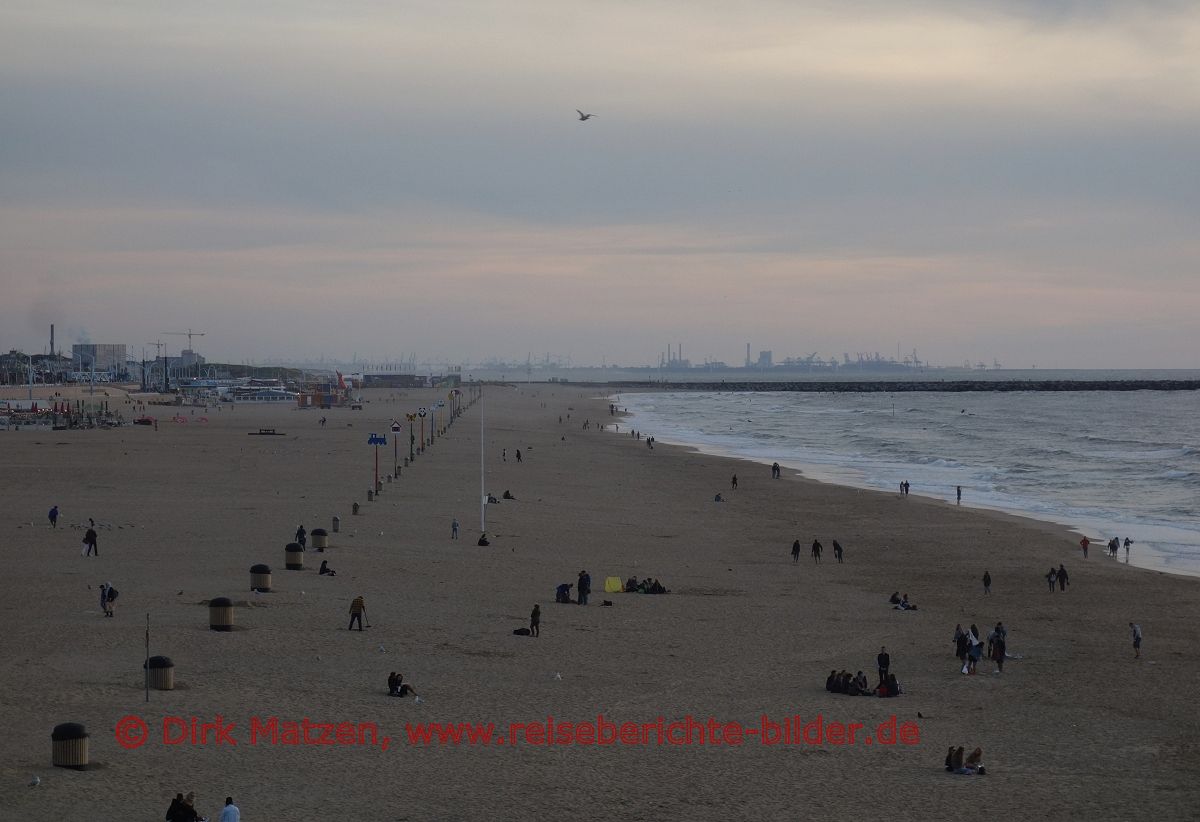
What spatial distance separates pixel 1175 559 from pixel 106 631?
28773 mm

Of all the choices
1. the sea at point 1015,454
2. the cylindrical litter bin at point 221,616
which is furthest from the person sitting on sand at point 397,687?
the sea at point 1015,454

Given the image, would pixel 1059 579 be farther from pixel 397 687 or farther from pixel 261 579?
pixel 261 579

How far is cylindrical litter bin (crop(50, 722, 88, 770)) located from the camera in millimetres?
14453

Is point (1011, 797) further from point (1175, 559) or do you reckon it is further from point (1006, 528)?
point (1006, 528)

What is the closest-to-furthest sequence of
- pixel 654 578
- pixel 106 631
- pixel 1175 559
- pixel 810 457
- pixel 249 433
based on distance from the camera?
1. pixel 106 631
2. pixel 654 578
3. pixel 1175 559
4. pixel 810 457
5. pixel 249 433

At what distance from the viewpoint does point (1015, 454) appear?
7331cm

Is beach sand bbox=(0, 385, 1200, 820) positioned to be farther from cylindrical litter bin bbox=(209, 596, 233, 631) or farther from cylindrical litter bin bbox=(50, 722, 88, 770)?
cylindrical litter bin bbox=(209, 596, 233, 631)

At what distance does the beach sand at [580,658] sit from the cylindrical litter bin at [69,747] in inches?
7.3

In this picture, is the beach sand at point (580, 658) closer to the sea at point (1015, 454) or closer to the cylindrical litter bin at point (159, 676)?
the cylindrical litter bin at point (159, 676)

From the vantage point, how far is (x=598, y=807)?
573 inches

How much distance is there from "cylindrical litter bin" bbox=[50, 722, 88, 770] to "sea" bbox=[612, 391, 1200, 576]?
28.4 meters

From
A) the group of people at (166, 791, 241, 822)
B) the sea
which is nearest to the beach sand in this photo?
the group of people at (166, 791, 241, 822)

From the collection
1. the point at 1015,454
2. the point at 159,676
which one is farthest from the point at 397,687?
the point at 1015,454

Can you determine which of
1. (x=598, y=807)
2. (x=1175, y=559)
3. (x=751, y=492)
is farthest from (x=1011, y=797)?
(x=751, y=492)
